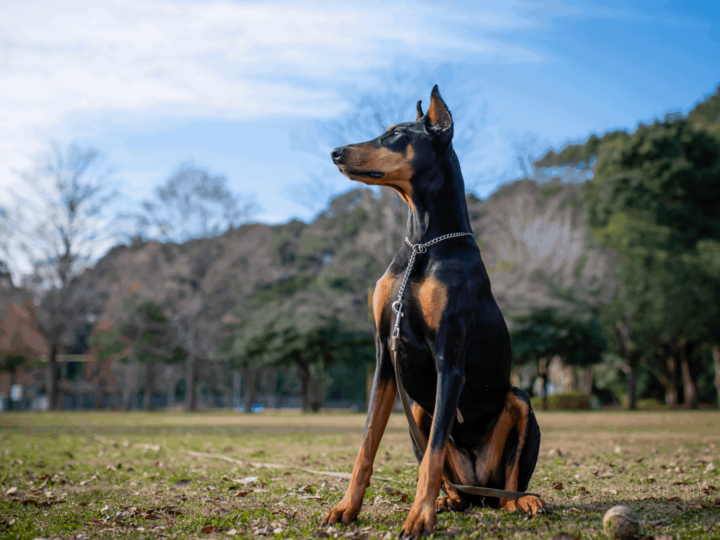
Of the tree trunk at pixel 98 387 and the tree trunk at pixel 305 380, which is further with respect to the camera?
the tree trunk at pixel 98 387

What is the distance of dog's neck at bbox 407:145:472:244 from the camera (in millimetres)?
3559

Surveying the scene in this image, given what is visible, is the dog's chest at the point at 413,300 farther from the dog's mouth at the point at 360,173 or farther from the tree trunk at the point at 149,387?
the tree trunk at the point at 149,387

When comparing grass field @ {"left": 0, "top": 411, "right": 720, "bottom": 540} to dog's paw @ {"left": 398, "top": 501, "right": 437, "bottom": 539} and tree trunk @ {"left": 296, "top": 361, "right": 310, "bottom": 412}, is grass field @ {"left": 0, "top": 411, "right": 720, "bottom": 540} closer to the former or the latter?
dog's paw @ {"left": 398, "top": 501, "right": 437, "bottom": 539}

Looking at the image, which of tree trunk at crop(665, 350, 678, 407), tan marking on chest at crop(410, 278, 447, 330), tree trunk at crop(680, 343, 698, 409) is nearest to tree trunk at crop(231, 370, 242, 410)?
tree trunk at crop(665, 350, 678, 407)

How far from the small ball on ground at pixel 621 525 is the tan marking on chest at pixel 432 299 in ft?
4.24

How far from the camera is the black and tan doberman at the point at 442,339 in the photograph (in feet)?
10.8

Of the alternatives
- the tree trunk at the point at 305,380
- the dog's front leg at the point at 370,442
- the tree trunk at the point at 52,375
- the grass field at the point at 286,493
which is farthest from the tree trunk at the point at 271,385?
the dog's front leg at the point at 370,442

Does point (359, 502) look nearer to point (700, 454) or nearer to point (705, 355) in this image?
point (700, 454)

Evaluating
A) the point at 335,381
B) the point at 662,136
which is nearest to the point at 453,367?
the point at 662,136

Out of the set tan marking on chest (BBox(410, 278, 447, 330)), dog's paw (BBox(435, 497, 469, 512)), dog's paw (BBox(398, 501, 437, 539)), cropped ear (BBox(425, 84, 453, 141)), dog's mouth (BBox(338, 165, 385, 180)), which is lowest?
dog's paw (BBox(435, 497, 469, 512))

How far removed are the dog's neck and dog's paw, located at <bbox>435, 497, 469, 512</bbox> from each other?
1.67 m

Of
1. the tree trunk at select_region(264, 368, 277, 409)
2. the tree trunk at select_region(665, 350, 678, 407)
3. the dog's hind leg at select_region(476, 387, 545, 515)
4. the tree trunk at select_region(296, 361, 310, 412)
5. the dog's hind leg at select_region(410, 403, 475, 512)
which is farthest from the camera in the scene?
the tree trunk at select_region(264, 368, 277, 409)

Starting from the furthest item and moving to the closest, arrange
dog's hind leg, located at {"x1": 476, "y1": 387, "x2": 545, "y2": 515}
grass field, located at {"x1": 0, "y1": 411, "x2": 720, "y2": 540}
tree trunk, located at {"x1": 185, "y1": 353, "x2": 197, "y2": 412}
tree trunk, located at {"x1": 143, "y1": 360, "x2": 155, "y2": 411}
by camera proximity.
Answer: tree trunk, located at {"x1": 143, "y1": 360, "x2": 155, "y2": 411}, tree trunk, located at {"x1": 185, "y1": 353, "x2": 197, "y2": 412}, dog's hind leg, located at {"x1": 476, "y1": 387, "x2": 545, "y2": 515}, grass field, located at {"x1": 0, "y1": 411, "x2": 720, "y2": 540}

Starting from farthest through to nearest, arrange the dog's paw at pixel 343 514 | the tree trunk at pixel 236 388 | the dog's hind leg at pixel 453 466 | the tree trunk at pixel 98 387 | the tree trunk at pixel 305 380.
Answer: the tree trunk at pixel 236 388 → the tree trunk at pixel 98 387 → the tree trunk at pixel 305 380 → the dog's hind leg at pixel 453 466 → the dog's paw at pixel 343 514
